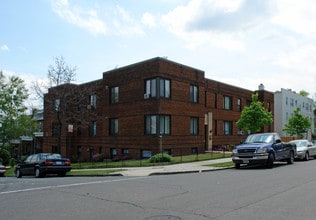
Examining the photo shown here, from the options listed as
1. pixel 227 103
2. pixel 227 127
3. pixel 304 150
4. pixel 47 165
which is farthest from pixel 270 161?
pixel 227 103

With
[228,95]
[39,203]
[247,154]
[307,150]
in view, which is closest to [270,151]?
[247,154]

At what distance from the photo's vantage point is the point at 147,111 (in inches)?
1093

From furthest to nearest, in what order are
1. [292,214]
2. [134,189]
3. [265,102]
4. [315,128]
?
[315,128] < [265,102] < [134,189] < [292,214]

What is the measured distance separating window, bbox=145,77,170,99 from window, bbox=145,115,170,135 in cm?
170

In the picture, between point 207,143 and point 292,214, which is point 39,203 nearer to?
point 292,214

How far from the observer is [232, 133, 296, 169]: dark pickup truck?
17.8 meters

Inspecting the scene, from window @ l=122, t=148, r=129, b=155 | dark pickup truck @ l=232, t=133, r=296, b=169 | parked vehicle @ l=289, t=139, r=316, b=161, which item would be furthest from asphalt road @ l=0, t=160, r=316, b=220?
window @ l=122, t=148, r=129, b=155

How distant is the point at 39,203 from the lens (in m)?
9.17

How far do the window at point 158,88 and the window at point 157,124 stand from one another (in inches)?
66.9

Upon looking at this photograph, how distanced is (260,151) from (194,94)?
13.8 m

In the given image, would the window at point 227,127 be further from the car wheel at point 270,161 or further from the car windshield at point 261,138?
the car wheel at point 270,161

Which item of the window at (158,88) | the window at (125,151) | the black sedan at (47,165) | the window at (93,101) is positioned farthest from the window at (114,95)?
the black sedan at (47,165)

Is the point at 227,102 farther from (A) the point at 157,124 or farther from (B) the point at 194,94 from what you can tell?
(A) the point at 157,124

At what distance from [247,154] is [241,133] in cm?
2273
